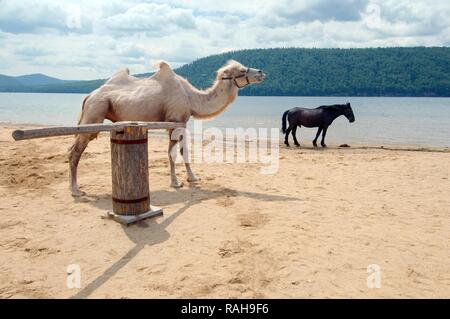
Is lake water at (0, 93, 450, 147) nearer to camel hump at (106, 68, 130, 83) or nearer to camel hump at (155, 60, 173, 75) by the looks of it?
camel hump at (155, 60, 173, 75)

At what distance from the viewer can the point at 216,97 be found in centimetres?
779

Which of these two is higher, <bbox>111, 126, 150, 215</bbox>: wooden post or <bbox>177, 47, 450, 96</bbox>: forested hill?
<bbox>177, 47, 450, 96</bbox>: forested hill

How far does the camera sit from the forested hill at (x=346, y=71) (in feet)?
369

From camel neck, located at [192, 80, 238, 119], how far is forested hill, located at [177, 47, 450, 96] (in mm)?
102272

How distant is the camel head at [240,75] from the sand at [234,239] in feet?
7.44

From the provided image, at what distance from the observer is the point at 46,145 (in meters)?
13.0

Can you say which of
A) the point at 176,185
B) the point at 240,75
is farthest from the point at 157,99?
the point at 240,75

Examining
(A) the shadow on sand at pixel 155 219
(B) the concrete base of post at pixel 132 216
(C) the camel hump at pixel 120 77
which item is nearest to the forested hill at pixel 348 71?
(C) the camel hump at pixel 120 77

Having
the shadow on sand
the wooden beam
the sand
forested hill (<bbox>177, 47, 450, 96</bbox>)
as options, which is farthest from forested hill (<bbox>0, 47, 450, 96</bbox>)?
the wooden beam

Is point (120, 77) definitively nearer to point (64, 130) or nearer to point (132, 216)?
point (64, 130)

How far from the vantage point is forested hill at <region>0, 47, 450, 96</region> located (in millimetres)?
112375

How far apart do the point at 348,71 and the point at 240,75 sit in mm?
126737
